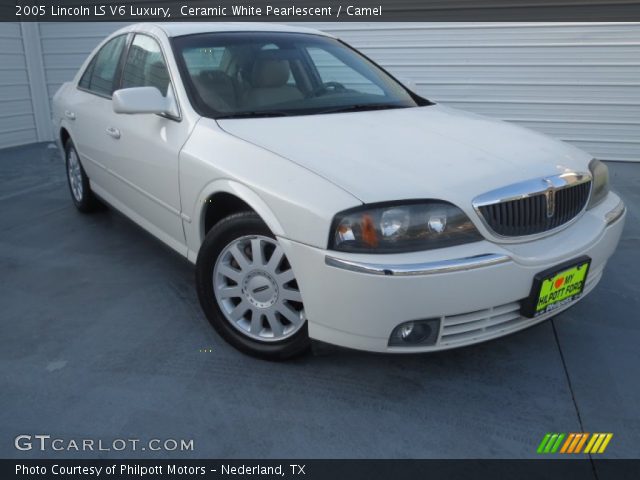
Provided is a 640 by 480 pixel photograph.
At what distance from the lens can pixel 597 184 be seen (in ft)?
8.44

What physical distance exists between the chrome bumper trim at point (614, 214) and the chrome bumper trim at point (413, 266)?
86 cm

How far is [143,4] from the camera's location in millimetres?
8133

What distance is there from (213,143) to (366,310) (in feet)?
3.42

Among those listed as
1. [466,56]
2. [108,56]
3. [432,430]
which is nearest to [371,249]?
[432,430]

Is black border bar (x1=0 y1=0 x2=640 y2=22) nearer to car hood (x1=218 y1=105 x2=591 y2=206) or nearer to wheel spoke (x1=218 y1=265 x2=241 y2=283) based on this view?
car hood (x1=218 y1=105 x2=591 y2=206)

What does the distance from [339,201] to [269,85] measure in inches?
50.6

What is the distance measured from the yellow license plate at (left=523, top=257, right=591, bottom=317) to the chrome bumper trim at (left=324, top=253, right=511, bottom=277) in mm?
260

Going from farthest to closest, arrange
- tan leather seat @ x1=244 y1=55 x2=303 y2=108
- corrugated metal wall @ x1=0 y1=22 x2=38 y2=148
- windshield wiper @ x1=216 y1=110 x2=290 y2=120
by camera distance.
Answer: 1. corrugated metal wall @ x1=0 y1=22 x2=38 y2=148
2. tan leather seat @ x1=244 y1=55 x2=303 y2=108
3. windshield wiper @ x1=216 y1=110 x2=290 y2=120

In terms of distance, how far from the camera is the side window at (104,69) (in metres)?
3.65

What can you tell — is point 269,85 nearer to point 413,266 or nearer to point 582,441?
point 413,266

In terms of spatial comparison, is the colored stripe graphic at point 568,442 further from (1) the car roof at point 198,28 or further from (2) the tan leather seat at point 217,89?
(1) the car roof at point 198,28

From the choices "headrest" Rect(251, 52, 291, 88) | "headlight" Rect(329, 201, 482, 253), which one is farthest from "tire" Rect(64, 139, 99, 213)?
"headlight" Rect(329, 201, 482, 253)

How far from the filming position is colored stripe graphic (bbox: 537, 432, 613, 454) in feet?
6.47

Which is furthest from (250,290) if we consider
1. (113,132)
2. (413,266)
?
(113,132)
